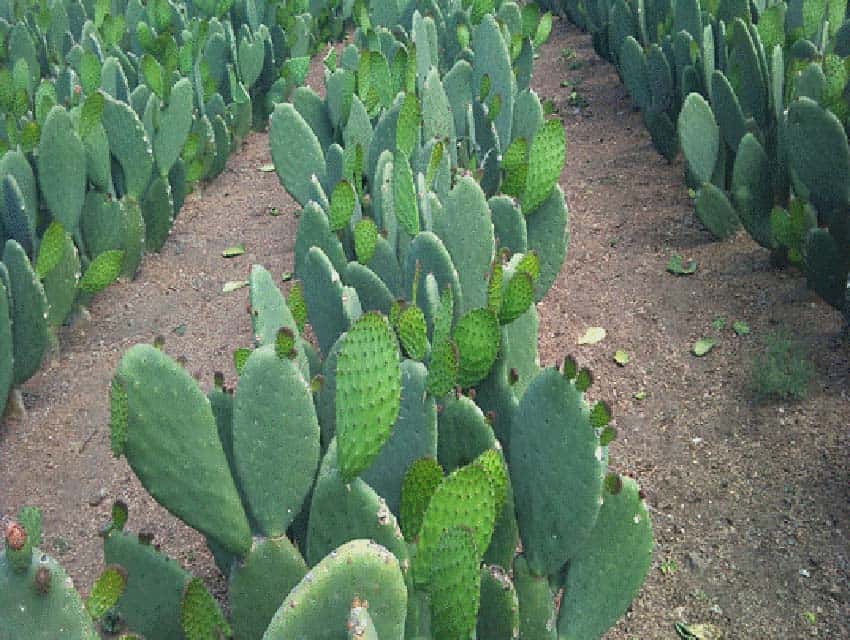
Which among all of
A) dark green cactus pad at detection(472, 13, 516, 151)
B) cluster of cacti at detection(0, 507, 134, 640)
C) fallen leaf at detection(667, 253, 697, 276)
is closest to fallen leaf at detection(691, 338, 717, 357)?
fallen leaf at detection(667, 253, 697, 276)

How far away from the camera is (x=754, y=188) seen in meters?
3.15

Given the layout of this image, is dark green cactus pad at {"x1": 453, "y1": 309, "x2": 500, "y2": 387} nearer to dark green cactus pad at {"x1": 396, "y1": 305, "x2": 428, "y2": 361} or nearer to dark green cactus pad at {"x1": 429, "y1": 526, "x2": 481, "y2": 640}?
dark green cactus pad at {"x1": 396, "y1": 305, "x2": 428, "y2": 361}

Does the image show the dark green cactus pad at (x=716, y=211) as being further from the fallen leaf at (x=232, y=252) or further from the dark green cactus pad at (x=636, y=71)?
the fallen leaf at (x=232, y=252)

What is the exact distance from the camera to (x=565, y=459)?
1.67 meters

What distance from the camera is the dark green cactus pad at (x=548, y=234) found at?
276 cm

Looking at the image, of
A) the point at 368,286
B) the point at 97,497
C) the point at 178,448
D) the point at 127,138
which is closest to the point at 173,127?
the point at 127,138

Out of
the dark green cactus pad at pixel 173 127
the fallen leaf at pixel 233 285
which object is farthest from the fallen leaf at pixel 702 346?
the dark green cactus pad at pixel 173 127

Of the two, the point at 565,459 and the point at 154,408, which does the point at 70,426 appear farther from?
the point at 565,459

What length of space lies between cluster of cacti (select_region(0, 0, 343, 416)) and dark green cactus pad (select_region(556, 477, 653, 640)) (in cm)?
165

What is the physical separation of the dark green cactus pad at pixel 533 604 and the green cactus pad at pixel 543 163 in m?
1.19

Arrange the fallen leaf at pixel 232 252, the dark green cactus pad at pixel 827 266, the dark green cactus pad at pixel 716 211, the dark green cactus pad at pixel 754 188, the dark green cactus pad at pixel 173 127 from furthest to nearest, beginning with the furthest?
the fallen leaf at pixel 232 252 < the dark green cactus pad at pixel 173 127 < the dark green cactus pad at pixel 716 211 < the dark green cactus pad at pixel 754 188 < the dark green cactus pad at pixel 827 266

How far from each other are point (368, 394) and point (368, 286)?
2.80 feet

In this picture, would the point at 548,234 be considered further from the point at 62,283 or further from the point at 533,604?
the point at 62,283

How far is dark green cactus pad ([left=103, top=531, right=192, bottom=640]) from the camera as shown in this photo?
1590 mm
